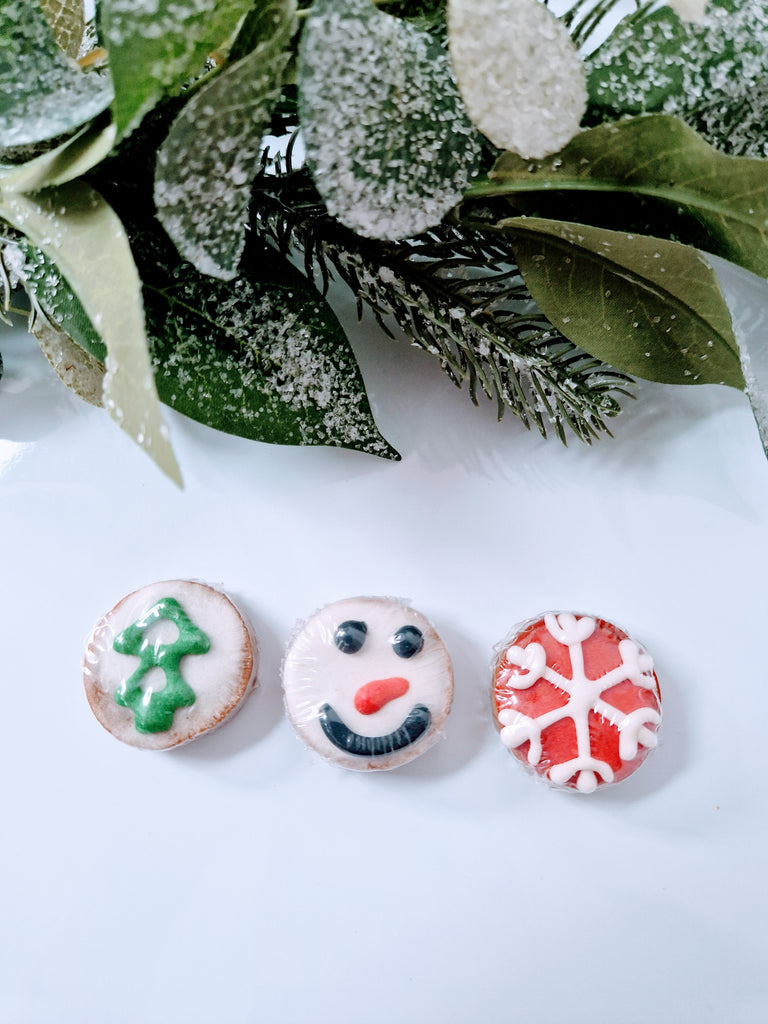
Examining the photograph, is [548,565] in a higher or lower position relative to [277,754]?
higher

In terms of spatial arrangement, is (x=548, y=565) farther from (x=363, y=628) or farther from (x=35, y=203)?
(x=35, y=203)

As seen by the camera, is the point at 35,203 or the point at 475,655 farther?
the point at 475,655

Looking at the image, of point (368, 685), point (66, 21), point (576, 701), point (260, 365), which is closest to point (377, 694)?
point (368, 685)

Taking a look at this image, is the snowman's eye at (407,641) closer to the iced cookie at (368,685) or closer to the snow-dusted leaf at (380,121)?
the iced cookie at (368,685)

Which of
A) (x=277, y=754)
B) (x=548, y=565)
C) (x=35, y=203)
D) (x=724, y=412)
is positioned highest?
(x=35, y=203)

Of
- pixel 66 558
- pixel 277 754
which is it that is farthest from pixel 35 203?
pixel 277 754

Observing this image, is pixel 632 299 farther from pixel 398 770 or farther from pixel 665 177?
pixel 398 770

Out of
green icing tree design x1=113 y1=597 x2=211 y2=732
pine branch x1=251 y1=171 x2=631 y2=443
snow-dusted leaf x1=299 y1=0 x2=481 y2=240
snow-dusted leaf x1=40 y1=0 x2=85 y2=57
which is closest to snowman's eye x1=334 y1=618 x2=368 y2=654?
green icing tree design x1=113 y1=597 x2=211 y2=732
